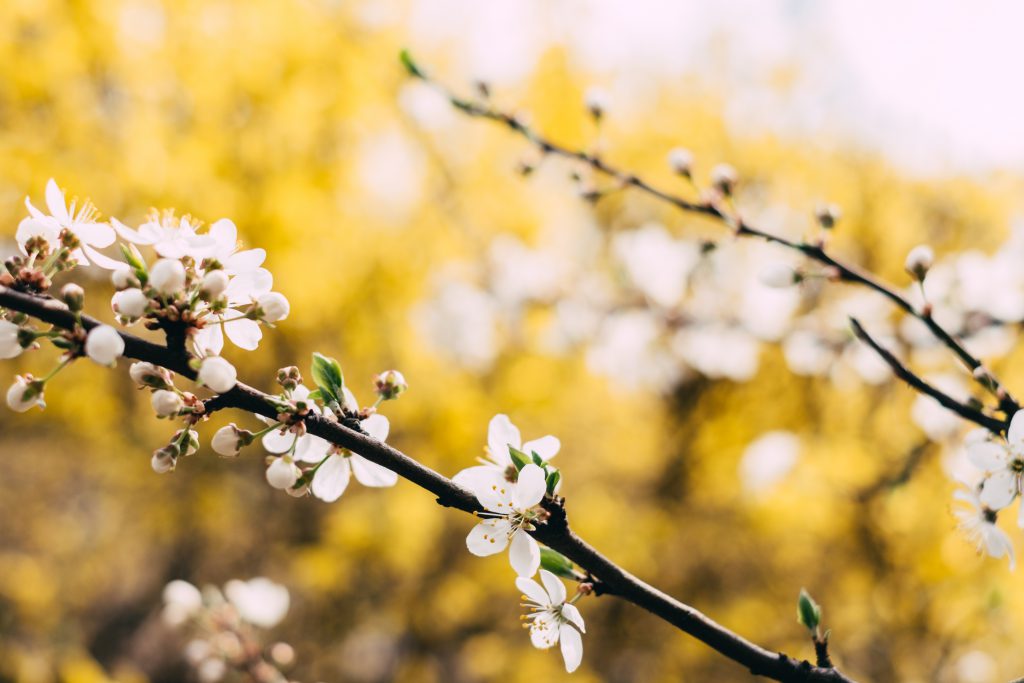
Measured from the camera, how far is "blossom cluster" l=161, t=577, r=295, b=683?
221 cm

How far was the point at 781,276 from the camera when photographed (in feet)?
5.31

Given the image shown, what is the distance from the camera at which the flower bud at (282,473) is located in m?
1.00

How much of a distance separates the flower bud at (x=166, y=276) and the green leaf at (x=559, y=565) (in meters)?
0.68

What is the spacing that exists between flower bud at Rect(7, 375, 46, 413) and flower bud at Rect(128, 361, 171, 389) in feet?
0.42

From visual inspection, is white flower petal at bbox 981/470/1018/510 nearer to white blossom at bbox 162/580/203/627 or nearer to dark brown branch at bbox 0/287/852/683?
dark brown branch at bbox 0/287/852/683

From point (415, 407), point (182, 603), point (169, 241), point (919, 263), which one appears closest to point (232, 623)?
point (182, 603)

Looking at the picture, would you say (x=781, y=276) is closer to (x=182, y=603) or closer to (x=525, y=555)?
(x=525, y=555)

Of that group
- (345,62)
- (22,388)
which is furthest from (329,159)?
(22,388)

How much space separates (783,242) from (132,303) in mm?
1290

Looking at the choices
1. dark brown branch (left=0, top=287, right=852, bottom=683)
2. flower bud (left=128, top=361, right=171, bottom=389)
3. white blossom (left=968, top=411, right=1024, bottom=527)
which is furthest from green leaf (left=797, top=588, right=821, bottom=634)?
flower bud (left=128, top=361, right=171, bottom=389)

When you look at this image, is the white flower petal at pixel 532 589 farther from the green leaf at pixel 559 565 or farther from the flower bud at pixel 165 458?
the flower bud at pixel 165 458

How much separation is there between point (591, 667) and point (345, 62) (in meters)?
5.98

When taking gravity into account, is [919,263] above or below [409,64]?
below

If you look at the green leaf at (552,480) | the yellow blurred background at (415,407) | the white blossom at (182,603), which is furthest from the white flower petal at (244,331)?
the yellow blurred background at (415,407)
